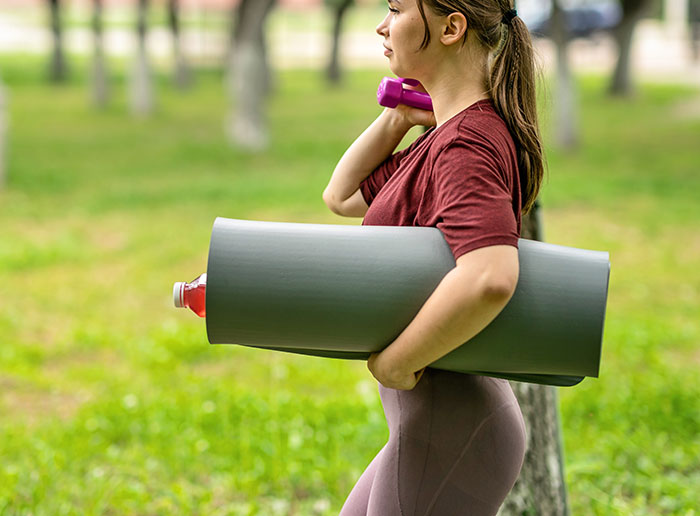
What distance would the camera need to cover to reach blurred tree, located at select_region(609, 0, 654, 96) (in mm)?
18672

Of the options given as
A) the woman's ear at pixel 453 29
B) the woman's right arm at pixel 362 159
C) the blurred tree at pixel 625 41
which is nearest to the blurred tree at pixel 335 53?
the blurred tree at pixel 625 41

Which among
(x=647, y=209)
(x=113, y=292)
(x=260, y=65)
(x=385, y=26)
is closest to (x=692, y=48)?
(x=260, y=65)

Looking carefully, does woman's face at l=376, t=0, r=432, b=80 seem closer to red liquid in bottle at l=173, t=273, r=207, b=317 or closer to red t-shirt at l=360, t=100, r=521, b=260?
red t-shirt at l=360, t=100, r=521, b=260

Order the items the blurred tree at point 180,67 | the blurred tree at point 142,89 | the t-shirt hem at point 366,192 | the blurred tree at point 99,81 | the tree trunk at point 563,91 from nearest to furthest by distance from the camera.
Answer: the t-shirt hem at point 366,192, the tree trunk at point 563,91, the blurred tree at point 142,89, the blurred tree at point 99,81, the blurred tree at point 180,67

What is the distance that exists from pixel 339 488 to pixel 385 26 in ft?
7.33

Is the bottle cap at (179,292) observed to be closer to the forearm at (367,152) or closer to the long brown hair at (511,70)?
the forearm at (367,152)

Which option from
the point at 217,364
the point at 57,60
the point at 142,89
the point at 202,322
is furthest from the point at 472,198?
the point at 57,60

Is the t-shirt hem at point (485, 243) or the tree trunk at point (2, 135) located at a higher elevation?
the t-shirt hem at point (485, 243)

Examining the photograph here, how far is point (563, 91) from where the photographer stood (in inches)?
526

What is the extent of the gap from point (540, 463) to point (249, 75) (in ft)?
38.9

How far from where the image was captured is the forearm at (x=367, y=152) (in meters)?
1.94

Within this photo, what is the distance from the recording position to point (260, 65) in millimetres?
14086

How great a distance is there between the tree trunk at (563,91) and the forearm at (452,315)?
1194cm

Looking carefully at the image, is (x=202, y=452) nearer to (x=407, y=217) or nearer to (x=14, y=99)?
(x=407, y=217)
